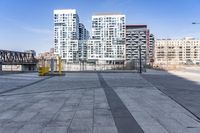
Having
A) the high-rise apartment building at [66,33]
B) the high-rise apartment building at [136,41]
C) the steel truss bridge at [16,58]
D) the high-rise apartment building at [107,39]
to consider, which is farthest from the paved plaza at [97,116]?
the high-rise apartment building at [66,33]

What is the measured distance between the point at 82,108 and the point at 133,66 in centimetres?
4651

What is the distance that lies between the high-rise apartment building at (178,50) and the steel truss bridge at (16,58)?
55.9 m

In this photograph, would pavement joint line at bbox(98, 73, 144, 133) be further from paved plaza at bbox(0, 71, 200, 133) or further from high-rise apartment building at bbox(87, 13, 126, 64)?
high-rise apartment building at bbox(87, 13, 126, 64)

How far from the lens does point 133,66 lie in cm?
5656

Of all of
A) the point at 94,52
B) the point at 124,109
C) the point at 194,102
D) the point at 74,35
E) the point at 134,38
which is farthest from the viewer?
the point at 74,35

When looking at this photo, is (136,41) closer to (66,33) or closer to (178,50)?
(66,33)

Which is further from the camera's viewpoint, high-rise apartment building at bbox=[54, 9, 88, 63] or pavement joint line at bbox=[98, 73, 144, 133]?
high-rise apartment building at bbox=[54, 9, 88, 63]

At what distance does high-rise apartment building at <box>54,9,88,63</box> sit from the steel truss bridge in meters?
13.5

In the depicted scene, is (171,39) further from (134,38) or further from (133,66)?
(133,66)

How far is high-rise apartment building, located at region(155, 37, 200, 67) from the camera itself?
A: 138m

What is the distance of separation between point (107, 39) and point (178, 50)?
36.8 m

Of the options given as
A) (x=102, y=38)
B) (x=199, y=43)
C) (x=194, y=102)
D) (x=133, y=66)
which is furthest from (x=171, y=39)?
(x=194, y=102)

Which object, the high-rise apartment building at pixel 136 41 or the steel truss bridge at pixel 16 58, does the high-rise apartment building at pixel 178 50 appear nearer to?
the high-rise apartment building at pixel 136 41

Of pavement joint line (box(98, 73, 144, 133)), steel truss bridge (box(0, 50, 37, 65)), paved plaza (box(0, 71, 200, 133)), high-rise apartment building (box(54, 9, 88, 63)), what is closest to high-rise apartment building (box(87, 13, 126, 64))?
high-rise apartment building (box(54, 9, 88, 63))
